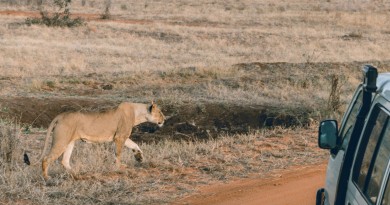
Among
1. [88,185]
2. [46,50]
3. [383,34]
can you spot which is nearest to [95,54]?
[46,50]

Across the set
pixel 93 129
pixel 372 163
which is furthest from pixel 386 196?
pixel 93 129

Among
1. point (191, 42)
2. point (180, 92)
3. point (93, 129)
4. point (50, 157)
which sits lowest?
point (191, 42)

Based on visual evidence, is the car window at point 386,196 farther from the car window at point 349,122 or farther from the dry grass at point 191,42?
the dry grass at point 191,42

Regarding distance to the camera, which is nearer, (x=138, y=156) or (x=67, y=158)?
(x=67, y=158)

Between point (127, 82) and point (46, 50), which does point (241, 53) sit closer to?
point (46, 50)

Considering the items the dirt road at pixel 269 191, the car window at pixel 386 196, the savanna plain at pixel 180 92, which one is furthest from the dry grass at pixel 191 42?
the car window at pixel 386 196

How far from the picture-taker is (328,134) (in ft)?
15.5

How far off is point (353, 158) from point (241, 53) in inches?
1116

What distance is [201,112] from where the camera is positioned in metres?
17.6

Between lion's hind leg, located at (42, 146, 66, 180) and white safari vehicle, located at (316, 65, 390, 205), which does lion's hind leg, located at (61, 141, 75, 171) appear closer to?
lion's hind leg, located at (42, 146, 66, 180)

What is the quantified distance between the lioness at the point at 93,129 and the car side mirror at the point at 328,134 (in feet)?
17.4

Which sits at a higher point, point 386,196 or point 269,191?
point 386,196

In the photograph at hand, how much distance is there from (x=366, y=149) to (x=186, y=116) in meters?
13.2

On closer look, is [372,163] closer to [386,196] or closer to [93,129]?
[386,196]
